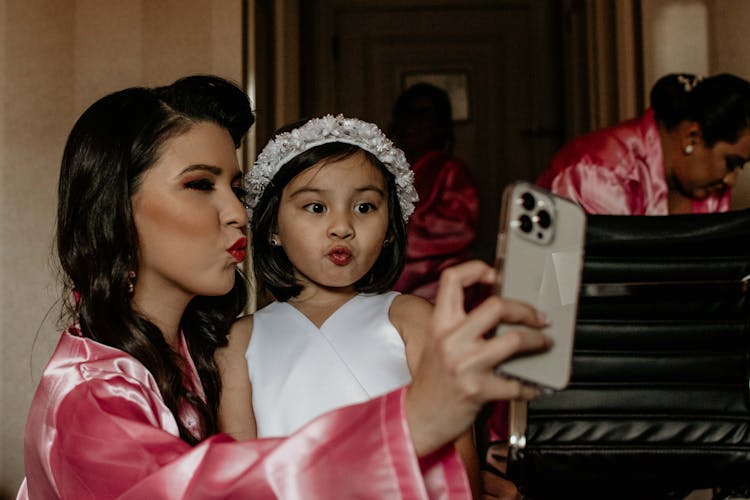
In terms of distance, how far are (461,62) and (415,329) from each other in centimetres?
373

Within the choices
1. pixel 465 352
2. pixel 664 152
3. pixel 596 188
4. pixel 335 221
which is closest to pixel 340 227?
pixel 335 221

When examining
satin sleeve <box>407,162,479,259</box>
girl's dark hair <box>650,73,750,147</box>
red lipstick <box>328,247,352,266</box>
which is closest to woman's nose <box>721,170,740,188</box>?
girl's dark hair <box>650,73,750,147</box>

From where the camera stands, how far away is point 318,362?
144cm

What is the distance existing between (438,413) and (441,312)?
10cm

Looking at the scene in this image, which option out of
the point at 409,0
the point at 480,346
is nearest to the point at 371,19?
the point at 409,0

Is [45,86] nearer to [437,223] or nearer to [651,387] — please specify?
[437,223]

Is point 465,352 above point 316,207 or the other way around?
the other way around

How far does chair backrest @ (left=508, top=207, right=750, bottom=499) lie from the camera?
66.6 inches

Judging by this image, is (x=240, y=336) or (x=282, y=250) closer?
(x=240, y=336)

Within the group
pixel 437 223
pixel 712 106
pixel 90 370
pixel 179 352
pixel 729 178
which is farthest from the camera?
pixel 437 223

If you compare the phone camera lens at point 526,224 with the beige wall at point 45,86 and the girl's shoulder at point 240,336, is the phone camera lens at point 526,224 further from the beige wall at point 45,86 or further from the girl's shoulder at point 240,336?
the beige wall at point 45,86

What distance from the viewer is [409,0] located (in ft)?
16.4

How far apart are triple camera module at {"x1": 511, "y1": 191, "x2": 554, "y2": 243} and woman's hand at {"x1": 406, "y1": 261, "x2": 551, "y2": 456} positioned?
0.17 feet

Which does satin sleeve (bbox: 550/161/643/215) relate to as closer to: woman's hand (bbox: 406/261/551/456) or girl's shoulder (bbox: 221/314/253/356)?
girl's shoulder (bbox: 221/314/253/356)
